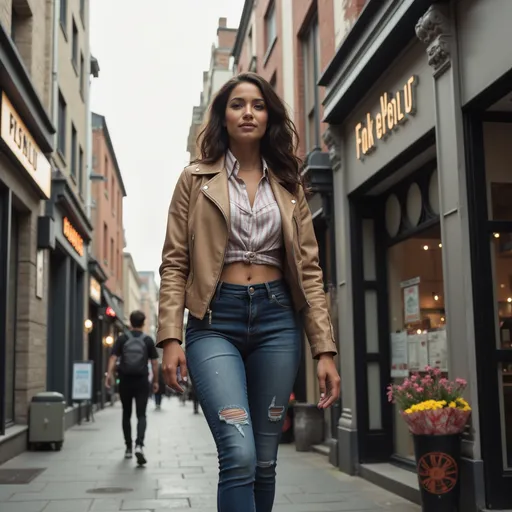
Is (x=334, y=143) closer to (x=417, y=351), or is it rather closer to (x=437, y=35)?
(x=417, y=351)

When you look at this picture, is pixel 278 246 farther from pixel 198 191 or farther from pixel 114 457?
pixel 114 457

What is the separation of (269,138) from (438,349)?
479 cm

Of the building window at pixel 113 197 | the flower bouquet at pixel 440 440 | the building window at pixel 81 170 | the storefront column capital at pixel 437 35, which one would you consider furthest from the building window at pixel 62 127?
the building window at pixel 113 197

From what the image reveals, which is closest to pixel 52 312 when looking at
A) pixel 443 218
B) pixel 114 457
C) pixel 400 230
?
pixel 114 457

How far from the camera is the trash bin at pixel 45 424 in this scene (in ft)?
39.0

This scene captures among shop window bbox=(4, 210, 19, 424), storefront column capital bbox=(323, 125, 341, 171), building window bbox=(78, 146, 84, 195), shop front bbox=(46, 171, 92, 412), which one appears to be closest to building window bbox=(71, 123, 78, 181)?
building window bbox=(78, 146, 84, 195)

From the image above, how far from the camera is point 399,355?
8961 millimetres

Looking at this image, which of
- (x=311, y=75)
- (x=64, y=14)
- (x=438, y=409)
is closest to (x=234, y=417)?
(x=438, y=409)

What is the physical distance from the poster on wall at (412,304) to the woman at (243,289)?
17.5ft

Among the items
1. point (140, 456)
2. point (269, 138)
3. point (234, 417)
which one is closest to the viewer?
point (234, 417)

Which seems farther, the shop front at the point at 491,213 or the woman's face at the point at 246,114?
the shop front at the point at 491,213

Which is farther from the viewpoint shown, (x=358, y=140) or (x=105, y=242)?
(x=105, y=242)

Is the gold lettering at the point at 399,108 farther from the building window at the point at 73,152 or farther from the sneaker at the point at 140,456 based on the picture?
the building window at the point at 73,152

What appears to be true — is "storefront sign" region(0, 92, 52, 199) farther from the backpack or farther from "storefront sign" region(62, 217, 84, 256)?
"storefront sign" region(62, 217, 84, 256)
